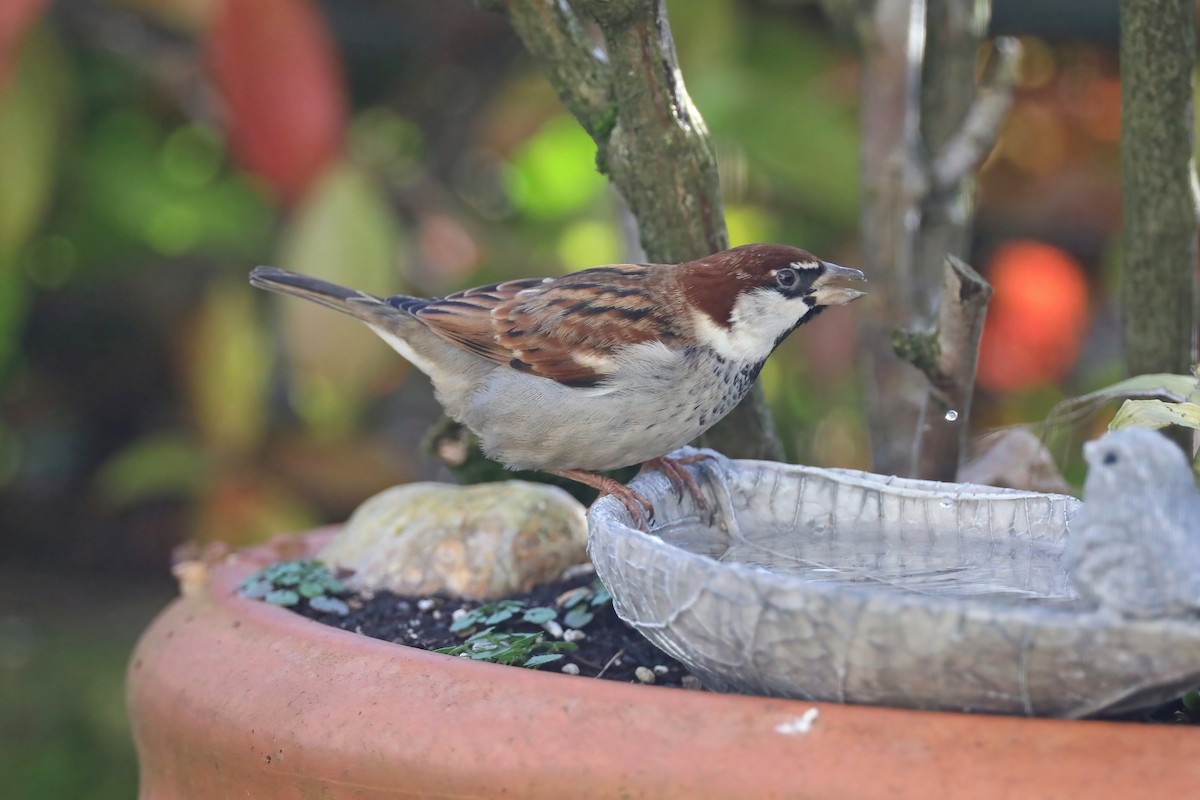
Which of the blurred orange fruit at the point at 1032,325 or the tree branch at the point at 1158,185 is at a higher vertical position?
the tree branch at the point at 1158,185

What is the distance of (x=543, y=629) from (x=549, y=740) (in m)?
0.64

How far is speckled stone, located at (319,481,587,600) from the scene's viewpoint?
2.23m

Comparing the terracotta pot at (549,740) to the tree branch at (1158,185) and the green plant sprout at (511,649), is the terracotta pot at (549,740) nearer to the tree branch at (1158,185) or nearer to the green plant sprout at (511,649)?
the green plant sprout at (511,649)

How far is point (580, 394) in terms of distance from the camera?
2316 mm

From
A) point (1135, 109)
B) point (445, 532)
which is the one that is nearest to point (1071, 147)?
point (1135, 109)

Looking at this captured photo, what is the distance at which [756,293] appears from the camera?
2293mm

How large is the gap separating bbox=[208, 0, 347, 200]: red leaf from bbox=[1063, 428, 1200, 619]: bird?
2716mm

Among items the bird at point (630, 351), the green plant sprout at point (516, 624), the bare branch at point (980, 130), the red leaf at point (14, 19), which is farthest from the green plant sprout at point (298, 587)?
the red leaf at point (14, 19)

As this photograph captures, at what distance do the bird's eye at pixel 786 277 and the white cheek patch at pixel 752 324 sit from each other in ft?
0.06

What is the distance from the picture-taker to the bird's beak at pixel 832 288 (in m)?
2.27

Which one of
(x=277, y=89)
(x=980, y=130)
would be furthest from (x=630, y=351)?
(x=277, y=89)

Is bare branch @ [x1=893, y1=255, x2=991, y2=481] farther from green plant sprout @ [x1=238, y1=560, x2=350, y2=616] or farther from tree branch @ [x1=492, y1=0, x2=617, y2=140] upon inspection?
green plant sprout @ [x1=238, y1=560, x2=350, y2=616]

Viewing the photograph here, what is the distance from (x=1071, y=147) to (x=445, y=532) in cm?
275

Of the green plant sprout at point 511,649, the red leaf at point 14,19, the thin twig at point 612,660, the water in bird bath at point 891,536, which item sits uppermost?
the red leaf at point 14,19
